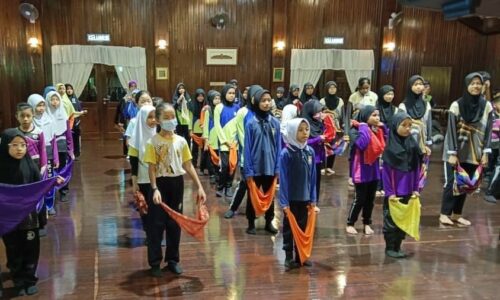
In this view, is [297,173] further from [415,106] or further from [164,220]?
[415,106]

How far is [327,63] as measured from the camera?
12273 millimetres

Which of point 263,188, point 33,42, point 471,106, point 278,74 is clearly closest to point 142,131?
point 263,188

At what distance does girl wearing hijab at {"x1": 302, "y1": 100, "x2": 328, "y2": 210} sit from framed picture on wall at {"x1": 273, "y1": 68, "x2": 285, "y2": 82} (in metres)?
7.09

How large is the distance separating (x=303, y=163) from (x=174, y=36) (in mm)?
8962

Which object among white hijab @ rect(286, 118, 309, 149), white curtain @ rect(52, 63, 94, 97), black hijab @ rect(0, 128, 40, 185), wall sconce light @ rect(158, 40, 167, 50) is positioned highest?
wall sconce light @ rect(158, 40, 167, 50)

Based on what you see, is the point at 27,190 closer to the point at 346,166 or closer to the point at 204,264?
the point at 204,264

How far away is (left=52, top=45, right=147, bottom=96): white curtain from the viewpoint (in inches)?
429

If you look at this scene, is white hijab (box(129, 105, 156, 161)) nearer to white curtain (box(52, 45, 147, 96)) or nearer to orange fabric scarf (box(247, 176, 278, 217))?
orange fabric scarf (box(247, 176, 278, 217))

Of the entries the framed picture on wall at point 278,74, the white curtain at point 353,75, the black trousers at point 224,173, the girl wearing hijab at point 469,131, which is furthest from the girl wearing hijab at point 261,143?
the white curtain at point 353,75

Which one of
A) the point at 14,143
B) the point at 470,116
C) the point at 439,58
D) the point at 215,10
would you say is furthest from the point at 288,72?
the point at 14,143

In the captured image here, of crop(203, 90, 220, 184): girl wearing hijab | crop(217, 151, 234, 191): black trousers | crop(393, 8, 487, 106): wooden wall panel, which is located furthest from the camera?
crop(393, 8, 487, 106): wooden wall panel

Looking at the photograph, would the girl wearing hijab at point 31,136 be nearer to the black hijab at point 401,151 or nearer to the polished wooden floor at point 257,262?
the polished wooden floor at point 257,262

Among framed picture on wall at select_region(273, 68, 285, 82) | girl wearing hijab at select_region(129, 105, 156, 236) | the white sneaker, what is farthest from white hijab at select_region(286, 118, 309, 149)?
framed picture on wall at select_region(273, 68, 285, 82)

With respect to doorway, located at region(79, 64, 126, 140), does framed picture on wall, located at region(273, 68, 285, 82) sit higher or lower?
higher
